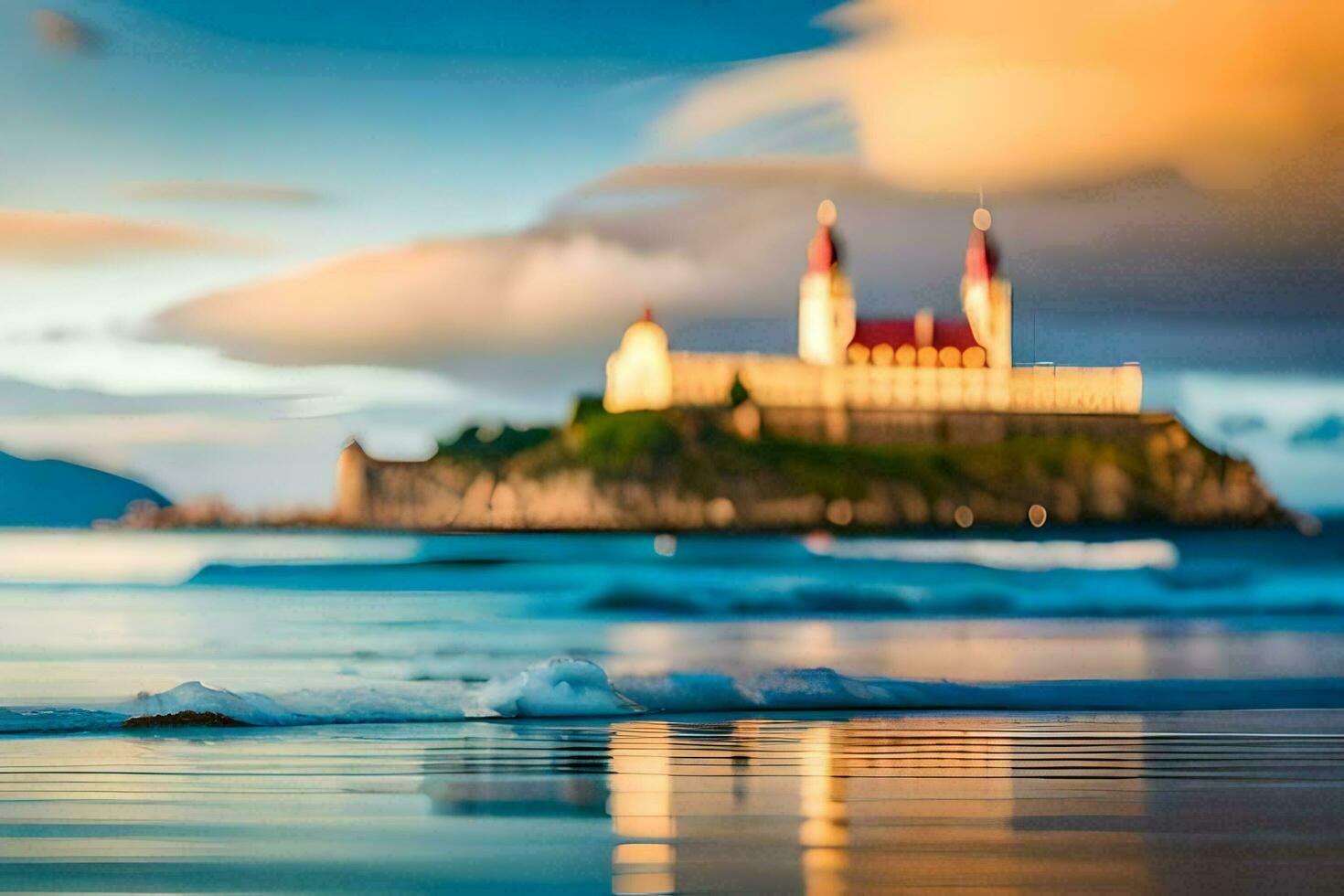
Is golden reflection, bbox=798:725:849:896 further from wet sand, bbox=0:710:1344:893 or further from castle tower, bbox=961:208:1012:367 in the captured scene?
castle tower, bbox=961:208:1012:367

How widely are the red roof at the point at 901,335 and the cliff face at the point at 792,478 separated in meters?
6.14

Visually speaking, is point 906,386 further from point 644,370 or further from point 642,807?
point 642,807

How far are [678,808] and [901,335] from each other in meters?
113

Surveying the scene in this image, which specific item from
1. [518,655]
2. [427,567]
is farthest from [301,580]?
[518,655]

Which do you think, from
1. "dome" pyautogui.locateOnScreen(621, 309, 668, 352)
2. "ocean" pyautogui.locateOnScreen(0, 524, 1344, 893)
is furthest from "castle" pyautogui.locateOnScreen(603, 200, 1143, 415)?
"ocean" pyautogui.locateOnScreen(0, 524, 1344, 893)

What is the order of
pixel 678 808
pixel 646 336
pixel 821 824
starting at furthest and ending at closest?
pixel 646 336, pixel 678 808, pixel 821 824

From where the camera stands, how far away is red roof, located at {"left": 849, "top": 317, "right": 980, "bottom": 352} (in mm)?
117500

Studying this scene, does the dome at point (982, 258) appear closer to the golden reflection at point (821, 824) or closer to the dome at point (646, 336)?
the dome at point (646, 336)

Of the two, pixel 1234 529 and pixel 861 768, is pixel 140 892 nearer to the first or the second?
pixel 861 768

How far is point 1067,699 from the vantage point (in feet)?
39.7

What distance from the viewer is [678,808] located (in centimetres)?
733

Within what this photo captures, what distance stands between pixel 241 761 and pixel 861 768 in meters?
3.15

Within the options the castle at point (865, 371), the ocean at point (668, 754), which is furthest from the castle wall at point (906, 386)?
the ocean at point (668, 754)

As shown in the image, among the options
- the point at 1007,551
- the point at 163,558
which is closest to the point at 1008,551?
the point at 1007,551
